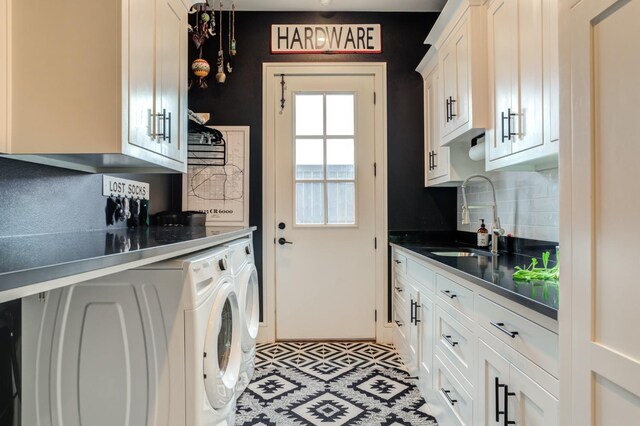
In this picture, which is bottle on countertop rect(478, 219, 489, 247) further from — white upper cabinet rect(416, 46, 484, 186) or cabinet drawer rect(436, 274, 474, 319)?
cabinet drawer rect(436, 274, 474, 319)

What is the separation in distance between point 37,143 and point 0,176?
0.19 metres

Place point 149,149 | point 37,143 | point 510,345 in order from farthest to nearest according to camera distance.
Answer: point 149,149 < point 37,143 < point 510,345

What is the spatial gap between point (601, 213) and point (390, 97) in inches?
106

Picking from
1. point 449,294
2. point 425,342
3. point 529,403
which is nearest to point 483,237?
point 425,342

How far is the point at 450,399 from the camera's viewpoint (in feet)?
5.21

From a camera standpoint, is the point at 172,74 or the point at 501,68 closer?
the point at 501,68

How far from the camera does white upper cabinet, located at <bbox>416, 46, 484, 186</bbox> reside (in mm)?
2533

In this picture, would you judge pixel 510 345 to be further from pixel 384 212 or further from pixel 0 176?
pixel 384 212

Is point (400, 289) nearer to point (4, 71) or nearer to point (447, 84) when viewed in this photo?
point (447, 84)

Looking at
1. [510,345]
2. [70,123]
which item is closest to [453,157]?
[510,345]

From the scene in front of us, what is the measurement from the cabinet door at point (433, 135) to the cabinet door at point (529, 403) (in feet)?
5.80

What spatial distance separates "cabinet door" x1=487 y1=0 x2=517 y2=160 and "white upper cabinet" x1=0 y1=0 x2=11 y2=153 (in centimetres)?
203

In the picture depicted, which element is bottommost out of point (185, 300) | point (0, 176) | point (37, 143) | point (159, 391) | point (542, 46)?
point (159, 391)

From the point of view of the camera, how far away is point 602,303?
24.1 inches
